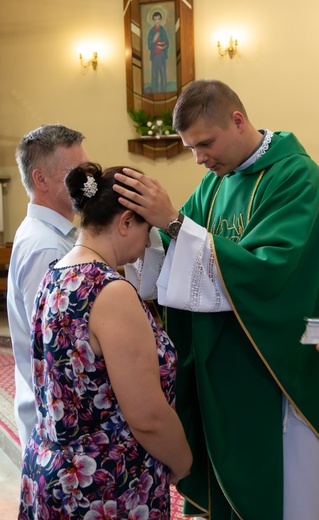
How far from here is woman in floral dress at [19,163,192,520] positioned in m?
1.57

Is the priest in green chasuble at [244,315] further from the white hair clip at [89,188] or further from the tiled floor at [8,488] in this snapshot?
A: the tiled floor at [8,488]

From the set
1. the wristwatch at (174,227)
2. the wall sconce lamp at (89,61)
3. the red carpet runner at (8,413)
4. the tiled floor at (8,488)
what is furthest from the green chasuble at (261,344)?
the wall sconce lamp at (89,61)

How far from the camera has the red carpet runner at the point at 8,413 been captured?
11.3 feet

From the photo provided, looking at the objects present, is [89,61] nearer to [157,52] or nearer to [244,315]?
[157,52]

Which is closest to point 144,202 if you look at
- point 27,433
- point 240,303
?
point 240,303

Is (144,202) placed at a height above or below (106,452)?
above

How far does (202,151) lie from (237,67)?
5985mm

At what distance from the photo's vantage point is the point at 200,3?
25.9 feet

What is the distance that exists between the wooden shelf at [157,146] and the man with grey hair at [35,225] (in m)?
5.88

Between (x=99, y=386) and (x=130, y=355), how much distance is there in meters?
0.13

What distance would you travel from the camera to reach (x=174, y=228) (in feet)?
6.51

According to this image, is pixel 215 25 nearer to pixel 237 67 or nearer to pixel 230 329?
pixel 237 67

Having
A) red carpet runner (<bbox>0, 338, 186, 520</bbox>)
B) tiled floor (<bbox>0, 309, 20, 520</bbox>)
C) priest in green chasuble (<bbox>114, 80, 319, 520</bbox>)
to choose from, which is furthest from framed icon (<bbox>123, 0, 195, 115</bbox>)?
priest in green chasuble (<bbox>114, 80, 319, 520</bbox>)

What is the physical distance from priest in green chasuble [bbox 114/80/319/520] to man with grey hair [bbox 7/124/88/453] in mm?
344
